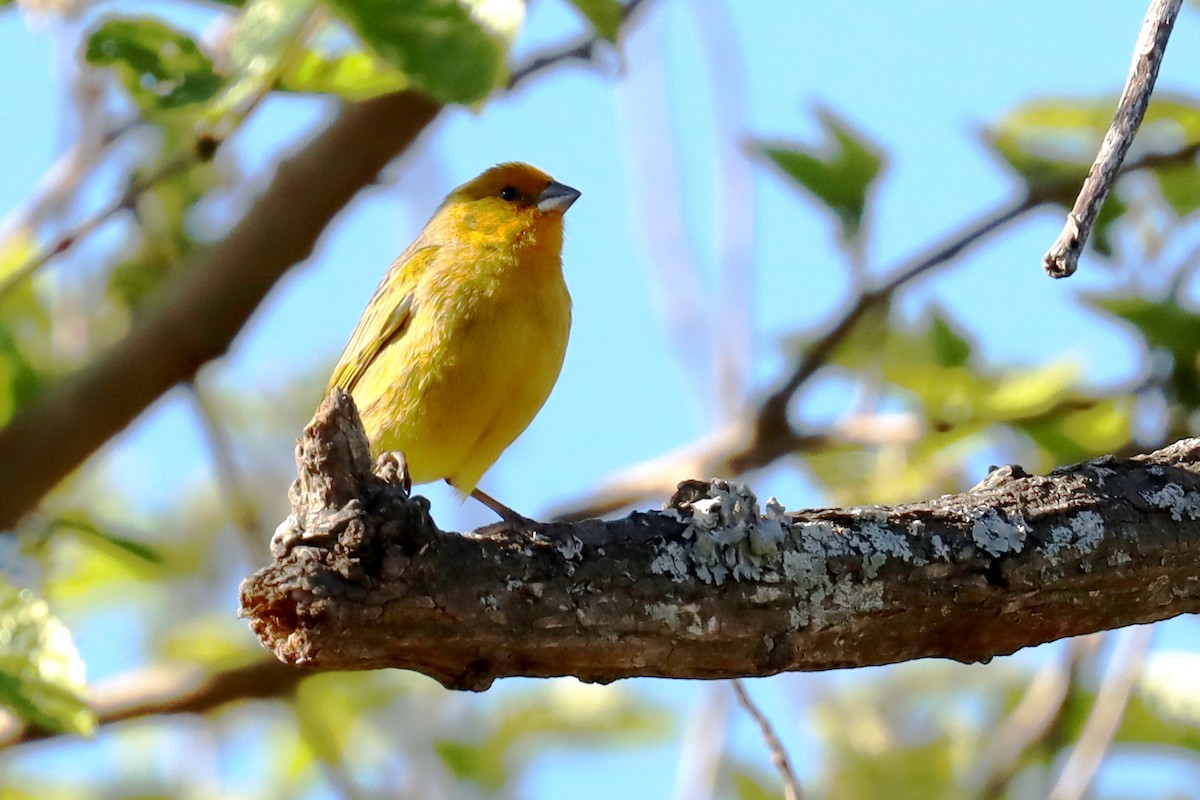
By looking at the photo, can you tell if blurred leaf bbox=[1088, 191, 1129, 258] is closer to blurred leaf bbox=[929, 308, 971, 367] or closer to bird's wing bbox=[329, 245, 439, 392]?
blurred leaf bbox=[929, 308, 971, 367]

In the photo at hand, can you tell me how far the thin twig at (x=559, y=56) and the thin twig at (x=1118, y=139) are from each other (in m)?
2.16

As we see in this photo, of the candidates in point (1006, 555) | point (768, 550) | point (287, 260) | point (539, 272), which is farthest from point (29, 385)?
point (1006, 555)

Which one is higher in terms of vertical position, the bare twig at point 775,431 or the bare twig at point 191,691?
the bare twig at point 775,431

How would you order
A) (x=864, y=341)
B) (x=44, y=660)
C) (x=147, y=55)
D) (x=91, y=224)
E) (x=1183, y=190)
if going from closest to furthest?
(x=147, y=55) → (x=44, y=660) → (x=91, y=224) → (x=1183, y=190) → (x=864, y=341)

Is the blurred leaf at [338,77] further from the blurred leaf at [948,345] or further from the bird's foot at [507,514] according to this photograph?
the blurred leaf at [948,345]

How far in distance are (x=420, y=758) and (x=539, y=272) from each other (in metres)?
1.68

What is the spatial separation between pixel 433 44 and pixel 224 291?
2.32m

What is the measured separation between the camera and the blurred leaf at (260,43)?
2.83 m

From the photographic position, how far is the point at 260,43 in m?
2.84

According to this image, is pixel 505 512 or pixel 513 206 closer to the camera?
pixel 505 512

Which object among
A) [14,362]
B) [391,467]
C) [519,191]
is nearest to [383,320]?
[519,191]

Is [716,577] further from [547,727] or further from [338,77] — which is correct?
[547,727]

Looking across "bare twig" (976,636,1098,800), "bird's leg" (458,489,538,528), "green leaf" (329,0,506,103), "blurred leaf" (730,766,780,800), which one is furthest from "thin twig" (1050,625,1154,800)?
"green leaf" (329,0,506,103)

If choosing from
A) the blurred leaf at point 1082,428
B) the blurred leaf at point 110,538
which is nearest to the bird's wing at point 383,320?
the blurred leaf at point 110,538
